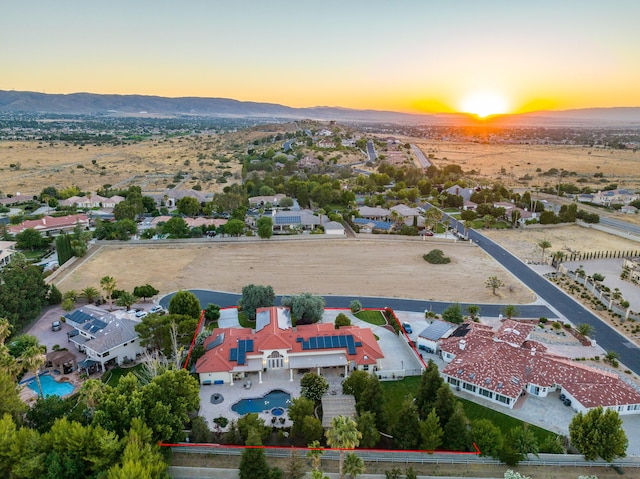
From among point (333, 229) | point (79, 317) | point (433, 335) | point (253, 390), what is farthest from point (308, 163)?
point (253, 390)

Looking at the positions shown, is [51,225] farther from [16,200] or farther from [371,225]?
[371,225]

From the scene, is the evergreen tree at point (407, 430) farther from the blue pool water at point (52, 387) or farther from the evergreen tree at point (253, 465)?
the blue pool water at point (52, 387)

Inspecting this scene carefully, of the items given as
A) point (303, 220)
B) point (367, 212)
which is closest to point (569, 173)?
point (367, 212)

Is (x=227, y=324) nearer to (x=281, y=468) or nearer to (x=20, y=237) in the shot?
(x=281, y=468)

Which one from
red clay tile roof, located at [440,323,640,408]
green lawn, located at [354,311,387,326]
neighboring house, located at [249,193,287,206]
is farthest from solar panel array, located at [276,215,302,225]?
red clay tile roof, located at [440,323,640,408]

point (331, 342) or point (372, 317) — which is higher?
point (331, 342)

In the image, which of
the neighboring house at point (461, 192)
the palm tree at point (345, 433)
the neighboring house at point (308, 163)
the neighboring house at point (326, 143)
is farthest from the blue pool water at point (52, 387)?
the neighboring house at point (326, 143)

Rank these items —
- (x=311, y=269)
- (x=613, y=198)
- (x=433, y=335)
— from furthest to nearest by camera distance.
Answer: (x=613, y=198), (x=311, y=269), (x=433, y=335)
